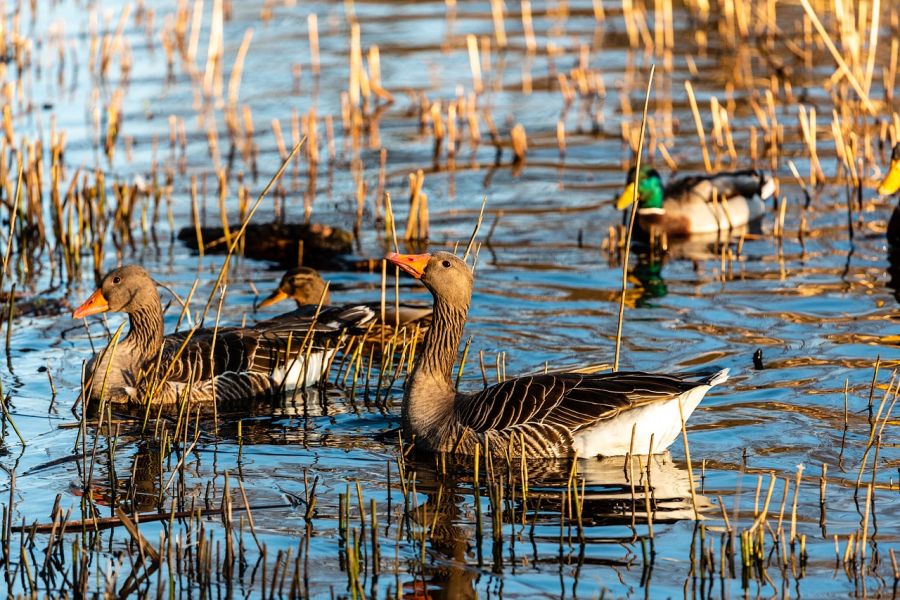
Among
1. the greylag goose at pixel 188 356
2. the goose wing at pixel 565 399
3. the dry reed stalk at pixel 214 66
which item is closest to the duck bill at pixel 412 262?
the goose wing at pixel 565 399

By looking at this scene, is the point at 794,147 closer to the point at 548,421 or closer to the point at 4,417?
the point at 548,421

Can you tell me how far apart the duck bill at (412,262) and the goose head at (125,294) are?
2.79 meters

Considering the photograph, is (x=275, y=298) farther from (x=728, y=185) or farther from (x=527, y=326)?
(x=728, y=185)

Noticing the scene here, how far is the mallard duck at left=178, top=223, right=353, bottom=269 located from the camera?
47.6ft

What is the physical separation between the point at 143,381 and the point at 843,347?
5779 millimetres

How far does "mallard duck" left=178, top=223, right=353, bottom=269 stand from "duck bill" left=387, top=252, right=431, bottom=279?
226 inches

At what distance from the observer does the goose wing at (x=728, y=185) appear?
16.1 m

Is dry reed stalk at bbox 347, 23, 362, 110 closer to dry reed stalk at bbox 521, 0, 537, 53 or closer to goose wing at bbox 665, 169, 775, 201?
dry reed stalk at bbox 521, 0, 537, 53

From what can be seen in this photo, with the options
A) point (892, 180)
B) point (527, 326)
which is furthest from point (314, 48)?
point (527, 326)

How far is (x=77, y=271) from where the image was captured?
1388 centimetres

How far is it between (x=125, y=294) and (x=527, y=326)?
377cm

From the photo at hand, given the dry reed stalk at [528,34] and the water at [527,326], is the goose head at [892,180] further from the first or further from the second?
the dry reed stalk at [528,34]

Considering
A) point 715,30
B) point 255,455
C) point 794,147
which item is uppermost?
point 715,30

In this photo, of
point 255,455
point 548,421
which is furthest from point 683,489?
point 255,455
